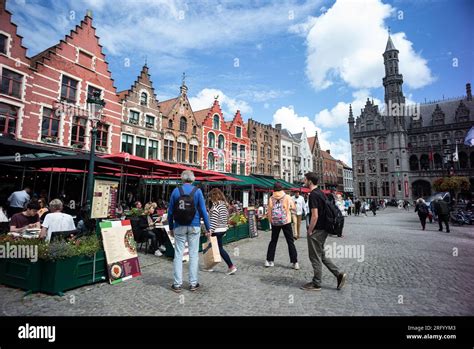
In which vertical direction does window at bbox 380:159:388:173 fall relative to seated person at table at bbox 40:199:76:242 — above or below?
above

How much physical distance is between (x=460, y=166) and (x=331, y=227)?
56289mm

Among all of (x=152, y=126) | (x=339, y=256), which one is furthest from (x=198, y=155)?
(x=339, y=256)

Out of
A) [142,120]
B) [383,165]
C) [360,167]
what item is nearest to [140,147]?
[142,120]

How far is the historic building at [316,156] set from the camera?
170 feet

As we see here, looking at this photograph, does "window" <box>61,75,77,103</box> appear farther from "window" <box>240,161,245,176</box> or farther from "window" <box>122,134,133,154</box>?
"window" <box>240,161,245,176</box>

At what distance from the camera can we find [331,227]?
4379mm

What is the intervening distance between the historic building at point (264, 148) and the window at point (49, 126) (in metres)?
24.7

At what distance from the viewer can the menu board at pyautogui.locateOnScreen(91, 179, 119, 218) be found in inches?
251

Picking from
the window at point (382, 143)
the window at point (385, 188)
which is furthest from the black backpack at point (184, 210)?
the window at point (382, 143)

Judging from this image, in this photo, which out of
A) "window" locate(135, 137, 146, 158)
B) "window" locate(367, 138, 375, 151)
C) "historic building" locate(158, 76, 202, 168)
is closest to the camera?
"window" locate(135, 137, 146, 158)

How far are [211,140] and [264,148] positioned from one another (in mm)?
11584

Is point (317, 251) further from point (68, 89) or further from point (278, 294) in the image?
point (68, 89)

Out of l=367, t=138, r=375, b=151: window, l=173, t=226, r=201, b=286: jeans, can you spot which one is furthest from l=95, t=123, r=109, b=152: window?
l=367, t=138, r=375, b=151: window

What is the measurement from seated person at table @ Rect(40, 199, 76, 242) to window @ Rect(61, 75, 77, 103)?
54.1 ft
